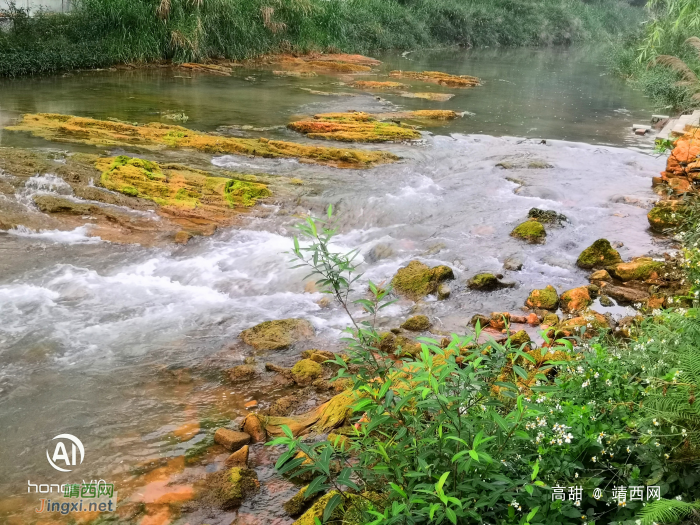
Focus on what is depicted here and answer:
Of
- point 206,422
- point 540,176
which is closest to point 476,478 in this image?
point 206,422

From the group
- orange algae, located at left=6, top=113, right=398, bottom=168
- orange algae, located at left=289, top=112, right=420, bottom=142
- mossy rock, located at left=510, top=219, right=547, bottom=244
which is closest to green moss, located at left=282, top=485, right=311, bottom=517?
mossy rock, located at left=510, top=219, right=547, bottom=244

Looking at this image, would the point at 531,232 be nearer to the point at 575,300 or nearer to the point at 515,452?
the point at 575,300

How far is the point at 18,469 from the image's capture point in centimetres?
402

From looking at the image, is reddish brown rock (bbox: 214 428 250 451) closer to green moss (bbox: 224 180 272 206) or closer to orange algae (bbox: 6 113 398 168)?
green moss (bbox: 224 180 272 206)

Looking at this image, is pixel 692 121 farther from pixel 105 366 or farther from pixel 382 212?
pixel 105 366

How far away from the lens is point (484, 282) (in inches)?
264

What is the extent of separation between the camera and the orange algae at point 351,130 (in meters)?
13.1

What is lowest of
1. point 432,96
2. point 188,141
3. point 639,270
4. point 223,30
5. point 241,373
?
point 241,373

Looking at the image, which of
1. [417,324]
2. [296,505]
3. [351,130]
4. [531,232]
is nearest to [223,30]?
[351,130]

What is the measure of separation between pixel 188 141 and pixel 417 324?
24.7 ft

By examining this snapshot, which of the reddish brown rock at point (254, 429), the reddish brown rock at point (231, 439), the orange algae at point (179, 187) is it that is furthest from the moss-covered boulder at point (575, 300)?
the orange algae at point (179, 187)

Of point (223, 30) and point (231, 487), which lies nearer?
point (231, 487)

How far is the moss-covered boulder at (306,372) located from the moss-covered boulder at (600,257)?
12.5 ft

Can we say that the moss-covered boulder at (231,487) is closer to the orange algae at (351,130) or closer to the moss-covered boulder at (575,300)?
the moss-covered boulder at (575,300)
